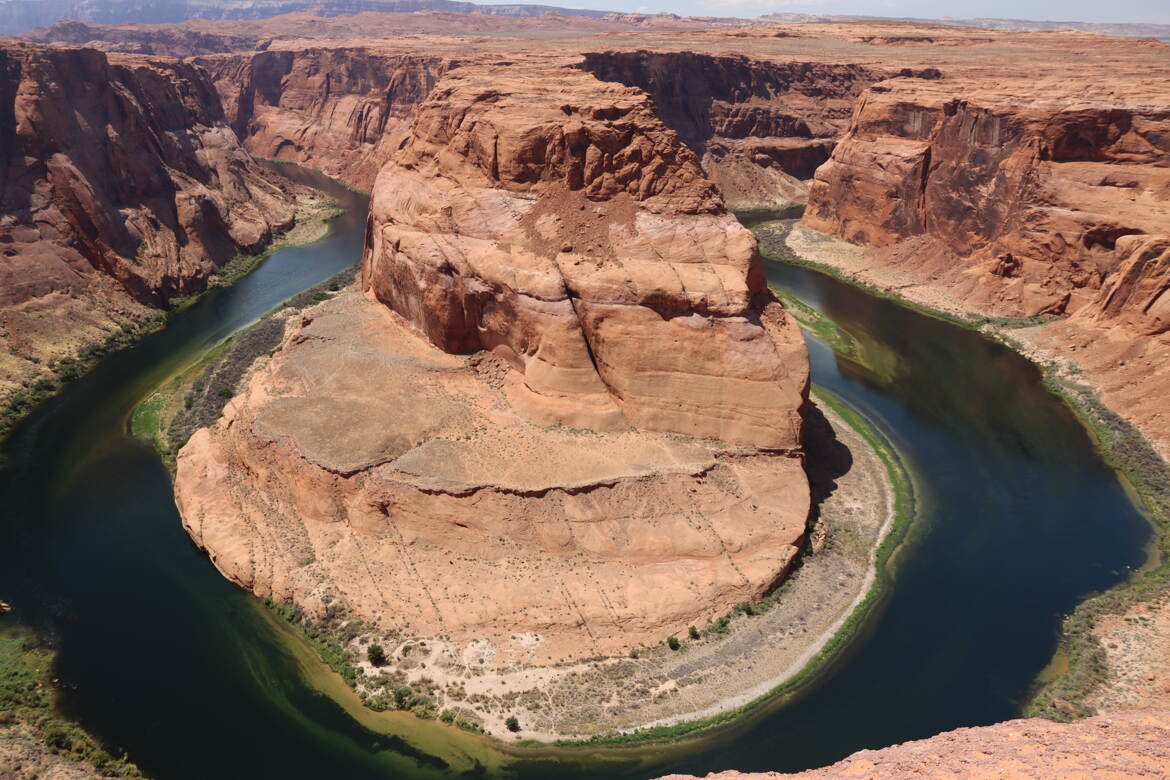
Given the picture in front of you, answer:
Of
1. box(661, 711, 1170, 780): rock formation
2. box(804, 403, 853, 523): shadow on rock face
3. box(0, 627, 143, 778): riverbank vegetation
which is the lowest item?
box(0, 627, 143, 778): riverbank vegetation

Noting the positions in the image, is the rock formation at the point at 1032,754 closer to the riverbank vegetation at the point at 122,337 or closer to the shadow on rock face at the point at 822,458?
the shadow on rock face at the point at 822,458

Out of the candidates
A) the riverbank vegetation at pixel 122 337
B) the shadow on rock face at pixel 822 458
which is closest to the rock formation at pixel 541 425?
the shadow on rock face at pixel 822 458

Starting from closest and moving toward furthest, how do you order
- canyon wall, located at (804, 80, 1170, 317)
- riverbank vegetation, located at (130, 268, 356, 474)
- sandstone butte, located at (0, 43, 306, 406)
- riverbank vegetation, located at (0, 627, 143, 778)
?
riverbank vegetation, located at (0, 627, 143, 778) < riverbank vegetation, located at (130, 268, 356, 474) < sandstone butte, located at (0, 43, 306, 406) < canyon wall, located at (804, 80, 1170, 317)

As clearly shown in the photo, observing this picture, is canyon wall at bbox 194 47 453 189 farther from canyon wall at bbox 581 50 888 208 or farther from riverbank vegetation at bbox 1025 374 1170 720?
riverbank vegetation at bbox 1025 374 1170 720

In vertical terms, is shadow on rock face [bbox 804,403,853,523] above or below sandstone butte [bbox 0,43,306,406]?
below

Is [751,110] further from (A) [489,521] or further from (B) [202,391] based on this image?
(A) [489,521]

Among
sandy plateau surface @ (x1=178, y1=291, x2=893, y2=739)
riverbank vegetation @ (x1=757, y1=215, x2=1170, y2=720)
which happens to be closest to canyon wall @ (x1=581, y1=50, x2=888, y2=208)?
riverbank vegetation @ (x1=757, y1=215, x2=1170, y2=720)

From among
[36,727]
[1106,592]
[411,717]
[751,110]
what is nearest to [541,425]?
[411,717]

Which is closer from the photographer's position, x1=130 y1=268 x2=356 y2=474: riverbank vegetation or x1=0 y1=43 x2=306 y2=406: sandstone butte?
x1=130 y1=268 x2=356 y2=474: riverbank vegetation
